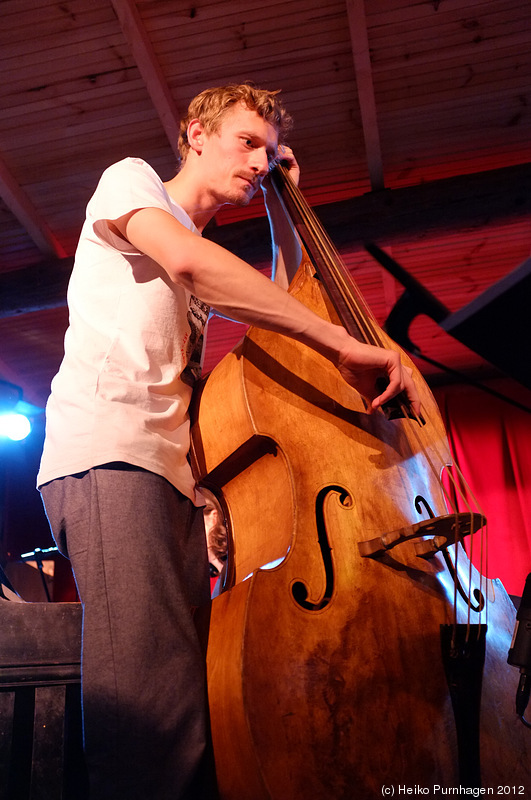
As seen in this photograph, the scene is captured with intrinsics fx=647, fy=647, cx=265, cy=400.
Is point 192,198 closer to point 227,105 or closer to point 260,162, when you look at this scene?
point 260,162

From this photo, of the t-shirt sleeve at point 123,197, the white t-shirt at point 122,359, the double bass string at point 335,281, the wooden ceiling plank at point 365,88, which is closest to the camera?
the white t-shirt at point 122,359

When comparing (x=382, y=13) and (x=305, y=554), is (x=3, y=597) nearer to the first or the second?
(x=305, y=554)

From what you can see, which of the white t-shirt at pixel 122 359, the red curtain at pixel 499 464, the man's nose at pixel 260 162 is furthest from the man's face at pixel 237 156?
the red curtain at pixel 499 464

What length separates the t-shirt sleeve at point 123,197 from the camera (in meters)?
1.45

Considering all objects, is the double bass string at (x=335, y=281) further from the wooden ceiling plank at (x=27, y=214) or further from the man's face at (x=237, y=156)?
the wooden ceiling plank at (x=27, y=214)

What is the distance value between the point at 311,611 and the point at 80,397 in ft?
2.12

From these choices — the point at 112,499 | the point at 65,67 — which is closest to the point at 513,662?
the point at 112,499

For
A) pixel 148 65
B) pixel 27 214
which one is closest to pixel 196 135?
pixel 148 65

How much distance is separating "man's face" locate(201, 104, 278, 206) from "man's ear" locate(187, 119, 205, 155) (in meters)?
0.02

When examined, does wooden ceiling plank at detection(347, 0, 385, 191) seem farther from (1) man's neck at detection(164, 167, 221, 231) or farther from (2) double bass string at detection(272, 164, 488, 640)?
(1) man's neck at detection(164, 167, 221, 231)

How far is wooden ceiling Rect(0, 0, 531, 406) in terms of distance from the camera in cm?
365

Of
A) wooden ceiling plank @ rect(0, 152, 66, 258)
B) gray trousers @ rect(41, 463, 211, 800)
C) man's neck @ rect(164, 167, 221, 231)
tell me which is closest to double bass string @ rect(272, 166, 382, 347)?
man's neck @ rect(164, 167, 221, 231)

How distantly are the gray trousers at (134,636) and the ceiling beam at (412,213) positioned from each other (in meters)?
3.49

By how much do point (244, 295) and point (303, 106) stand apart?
3284mm
